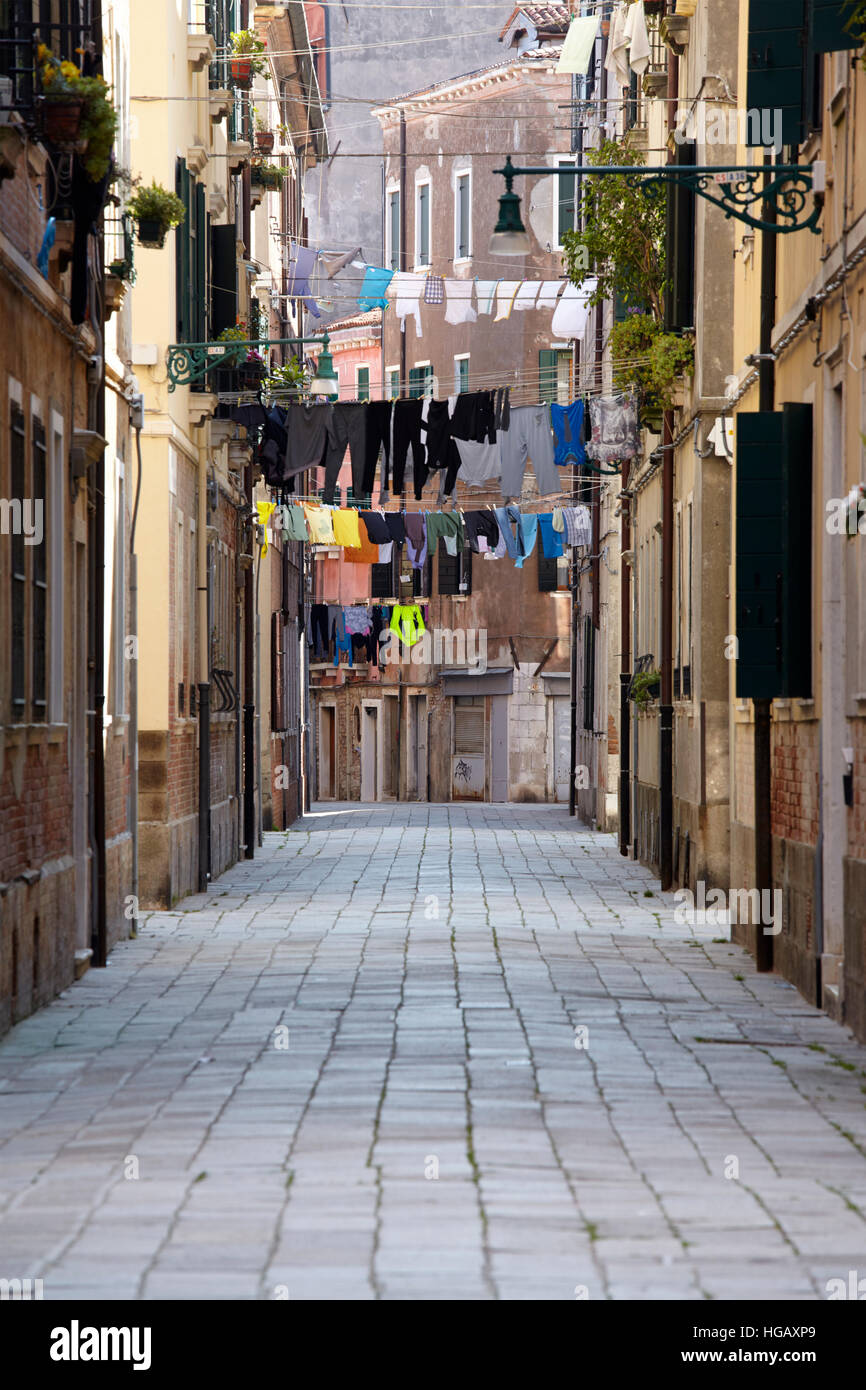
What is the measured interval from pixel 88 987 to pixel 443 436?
1762 cm

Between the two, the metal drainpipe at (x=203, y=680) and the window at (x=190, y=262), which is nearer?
the window at (x=190, y=262)

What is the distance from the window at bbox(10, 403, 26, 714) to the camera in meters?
12.8

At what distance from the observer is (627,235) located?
22297 mm

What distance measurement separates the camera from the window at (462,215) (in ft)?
183

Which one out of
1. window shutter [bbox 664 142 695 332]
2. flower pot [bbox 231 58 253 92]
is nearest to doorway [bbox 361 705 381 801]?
flower pot [bbox 231 58 253 92]

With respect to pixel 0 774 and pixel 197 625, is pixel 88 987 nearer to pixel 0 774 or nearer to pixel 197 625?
pixel 0 774

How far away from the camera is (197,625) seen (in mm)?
23406

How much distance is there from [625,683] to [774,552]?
594 inches

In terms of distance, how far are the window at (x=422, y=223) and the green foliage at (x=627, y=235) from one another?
35.5 m

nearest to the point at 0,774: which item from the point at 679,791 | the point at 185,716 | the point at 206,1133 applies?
the point at 206,1133

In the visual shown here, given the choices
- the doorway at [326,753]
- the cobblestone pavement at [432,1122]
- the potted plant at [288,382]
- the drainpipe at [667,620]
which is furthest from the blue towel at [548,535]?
the cobblestone pavement at [432,1122]

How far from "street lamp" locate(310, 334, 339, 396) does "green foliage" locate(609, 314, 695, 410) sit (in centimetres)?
401

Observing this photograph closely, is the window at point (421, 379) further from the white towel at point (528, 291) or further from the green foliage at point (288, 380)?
the green foliage at point (288, 380)
